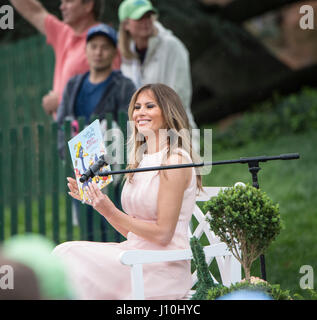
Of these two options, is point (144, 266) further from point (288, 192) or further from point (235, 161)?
point (288, 192)

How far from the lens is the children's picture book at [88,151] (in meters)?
2.60

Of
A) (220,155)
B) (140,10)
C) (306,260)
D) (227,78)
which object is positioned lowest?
(306,260)

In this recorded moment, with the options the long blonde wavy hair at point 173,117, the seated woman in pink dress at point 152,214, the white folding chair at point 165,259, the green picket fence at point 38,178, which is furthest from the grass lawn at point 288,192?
the long blonde wavy hair at point 173,117

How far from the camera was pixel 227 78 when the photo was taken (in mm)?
11664

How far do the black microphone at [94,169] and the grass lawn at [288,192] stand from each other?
1.76 m

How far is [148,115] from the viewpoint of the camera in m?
2.81

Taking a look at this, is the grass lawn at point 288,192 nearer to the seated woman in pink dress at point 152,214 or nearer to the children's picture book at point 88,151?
the seated woman in pink dress at point 152,214

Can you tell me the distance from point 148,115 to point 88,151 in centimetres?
34

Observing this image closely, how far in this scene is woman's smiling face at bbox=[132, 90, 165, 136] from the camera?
281cm

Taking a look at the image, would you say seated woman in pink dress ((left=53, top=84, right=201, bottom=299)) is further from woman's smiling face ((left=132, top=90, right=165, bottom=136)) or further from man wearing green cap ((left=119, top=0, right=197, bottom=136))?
man wearing green cap ((left=119, top=0, right=197, bottom=136))

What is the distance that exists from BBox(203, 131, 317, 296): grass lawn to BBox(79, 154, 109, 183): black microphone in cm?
176

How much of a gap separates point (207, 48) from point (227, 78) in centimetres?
170
